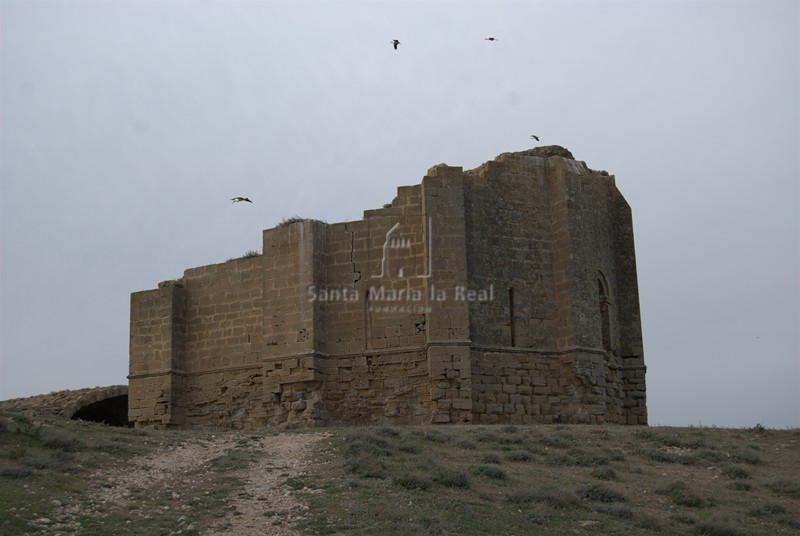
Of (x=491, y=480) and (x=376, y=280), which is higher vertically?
(x=376, y=280)

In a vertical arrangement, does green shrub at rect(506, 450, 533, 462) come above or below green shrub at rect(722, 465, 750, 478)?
above

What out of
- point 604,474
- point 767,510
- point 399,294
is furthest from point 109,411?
point 767,510

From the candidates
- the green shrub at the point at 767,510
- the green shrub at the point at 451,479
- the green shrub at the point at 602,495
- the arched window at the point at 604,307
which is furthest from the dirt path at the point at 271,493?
the arched window at the point at 604,307

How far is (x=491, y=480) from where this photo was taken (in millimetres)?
14750

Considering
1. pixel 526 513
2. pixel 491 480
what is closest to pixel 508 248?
pixel 491 480

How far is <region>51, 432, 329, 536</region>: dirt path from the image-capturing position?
12258 millimetres

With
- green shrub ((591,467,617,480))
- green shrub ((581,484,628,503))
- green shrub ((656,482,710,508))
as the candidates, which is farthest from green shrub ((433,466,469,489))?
green shrub ((656,482,710,508))

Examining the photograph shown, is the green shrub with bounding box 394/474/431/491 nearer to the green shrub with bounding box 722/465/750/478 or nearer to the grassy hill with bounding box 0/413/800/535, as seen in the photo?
the grassy hill with bounding box 0/413/800/535

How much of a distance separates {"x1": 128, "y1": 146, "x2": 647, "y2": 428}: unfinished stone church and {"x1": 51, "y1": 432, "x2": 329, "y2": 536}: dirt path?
434 centimetres

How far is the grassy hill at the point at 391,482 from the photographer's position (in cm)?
1245

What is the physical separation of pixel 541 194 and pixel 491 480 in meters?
9.97

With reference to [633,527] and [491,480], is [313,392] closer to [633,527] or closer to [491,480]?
[491,480]

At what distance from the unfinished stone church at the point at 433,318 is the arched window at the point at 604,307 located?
0.03m

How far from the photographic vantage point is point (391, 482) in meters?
14.0
